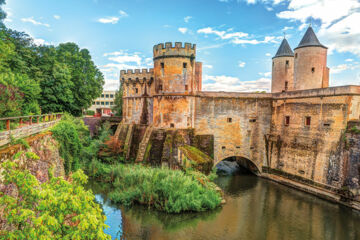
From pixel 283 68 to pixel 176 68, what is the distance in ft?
42.7

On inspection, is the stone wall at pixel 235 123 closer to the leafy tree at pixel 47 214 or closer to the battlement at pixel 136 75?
the battlement at pixel 136 75

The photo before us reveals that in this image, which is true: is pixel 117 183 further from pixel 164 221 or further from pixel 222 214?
pixel 222 214

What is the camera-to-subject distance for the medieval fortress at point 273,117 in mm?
19047

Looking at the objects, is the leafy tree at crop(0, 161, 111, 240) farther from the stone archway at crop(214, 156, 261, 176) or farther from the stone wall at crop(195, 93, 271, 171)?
the stone archway at crop(214, 156, 261, 176)

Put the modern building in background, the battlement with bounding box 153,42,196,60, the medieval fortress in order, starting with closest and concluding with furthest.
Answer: the medieval fortress
the battlement with bounding box 153,42,196,60
the modern building in background

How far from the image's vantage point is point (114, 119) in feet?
110

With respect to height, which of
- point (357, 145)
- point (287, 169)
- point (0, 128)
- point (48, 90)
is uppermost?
point (48, 90)

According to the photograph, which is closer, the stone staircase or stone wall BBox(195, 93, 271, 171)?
the stone staircase

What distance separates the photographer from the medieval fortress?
1905 centimetres

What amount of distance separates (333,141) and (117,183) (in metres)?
17.3

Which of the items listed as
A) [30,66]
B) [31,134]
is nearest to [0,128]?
[31,134]

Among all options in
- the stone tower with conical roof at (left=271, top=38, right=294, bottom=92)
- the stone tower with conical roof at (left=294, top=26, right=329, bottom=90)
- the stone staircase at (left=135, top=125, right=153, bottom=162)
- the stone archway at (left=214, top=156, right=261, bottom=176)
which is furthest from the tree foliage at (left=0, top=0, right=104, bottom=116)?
the stone tower with conical roof at (left=294, top=26, right=329, bottom=90)

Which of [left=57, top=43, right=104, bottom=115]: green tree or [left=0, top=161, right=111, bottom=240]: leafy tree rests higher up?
[left=57, top=43, right=104, bottom=115]: green tree

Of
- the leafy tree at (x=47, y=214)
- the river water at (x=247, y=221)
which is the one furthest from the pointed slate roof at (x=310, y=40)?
the leafy tree at (x=47, y=214)
